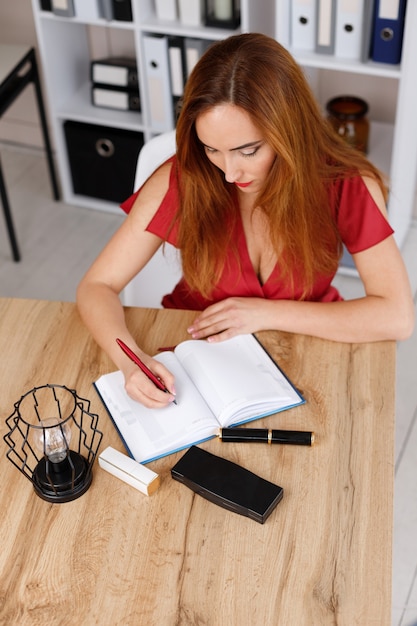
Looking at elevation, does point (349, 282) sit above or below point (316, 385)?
below

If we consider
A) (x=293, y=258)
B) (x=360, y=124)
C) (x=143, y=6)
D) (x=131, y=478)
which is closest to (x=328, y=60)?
(x=360, y=124)

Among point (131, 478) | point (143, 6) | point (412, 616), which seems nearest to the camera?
point (131, 478)

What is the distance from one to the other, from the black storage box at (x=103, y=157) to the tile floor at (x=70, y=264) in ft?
0.42

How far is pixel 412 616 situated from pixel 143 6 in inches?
83.4

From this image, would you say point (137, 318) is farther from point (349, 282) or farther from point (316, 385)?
point (349, 282)

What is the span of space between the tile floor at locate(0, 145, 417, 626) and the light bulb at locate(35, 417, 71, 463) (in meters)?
1.12

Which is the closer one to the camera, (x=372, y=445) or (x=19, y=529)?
(x=19, y=529)

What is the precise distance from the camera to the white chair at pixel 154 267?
1856 mm

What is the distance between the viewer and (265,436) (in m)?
1.37

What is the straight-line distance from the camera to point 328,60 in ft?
8.45

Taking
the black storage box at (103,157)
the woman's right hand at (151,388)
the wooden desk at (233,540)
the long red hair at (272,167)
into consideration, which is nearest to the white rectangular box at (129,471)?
the wooden desk at (233,540)

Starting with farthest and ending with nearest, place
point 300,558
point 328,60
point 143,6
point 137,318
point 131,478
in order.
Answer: point 143,6
point 328,60
point 137,318
point 131,478
point 300,558

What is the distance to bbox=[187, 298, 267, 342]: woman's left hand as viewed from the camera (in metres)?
1.60

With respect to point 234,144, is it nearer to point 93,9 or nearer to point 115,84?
point 93,9
